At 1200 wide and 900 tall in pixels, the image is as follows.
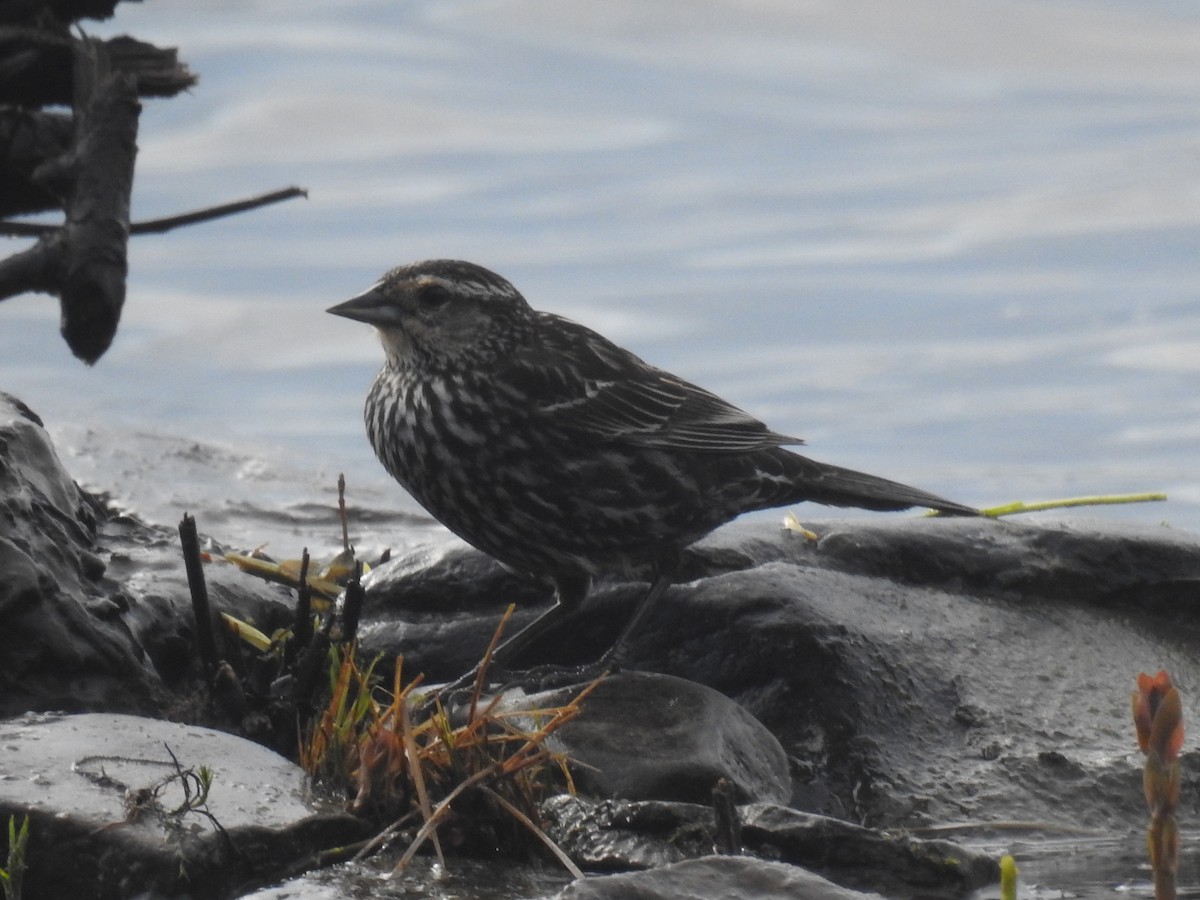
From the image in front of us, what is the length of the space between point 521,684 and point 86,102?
2.84 metres

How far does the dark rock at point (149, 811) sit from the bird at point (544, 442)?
1.63 m

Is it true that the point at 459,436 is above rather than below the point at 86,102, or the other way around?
below

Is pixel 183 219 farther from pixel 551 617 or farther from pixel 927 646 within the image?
pixel 927 646

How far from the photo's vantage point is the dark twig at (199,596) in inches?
192

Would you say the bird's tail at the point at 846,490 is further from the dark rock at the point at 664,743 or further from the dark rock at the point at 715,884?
the dark rock at the point at 715,884

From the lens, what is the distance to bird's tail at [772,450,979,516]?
22.3 ft

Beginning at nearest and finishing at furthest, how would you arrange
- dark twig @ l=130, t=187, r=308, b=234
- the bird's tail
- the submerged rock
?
the submerged rock → dark twig @ l=130, t=187, r=308, b=234 → the bird's tail

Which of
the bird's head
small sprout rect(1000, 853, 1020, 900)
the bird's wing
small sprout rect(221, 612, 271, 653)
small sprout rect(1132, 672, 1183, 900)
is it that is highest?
the bird's head

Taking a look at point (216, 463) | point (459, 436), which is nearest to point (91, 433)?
point (216, 463)

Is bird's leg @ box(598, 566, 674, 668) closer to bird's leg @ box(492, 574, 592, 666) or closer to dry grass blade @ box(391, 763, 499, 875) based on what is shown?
bird's leg @ box(492, 574, 592, 666)

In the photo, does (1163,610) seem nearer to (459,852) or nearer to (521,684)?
(521,684)

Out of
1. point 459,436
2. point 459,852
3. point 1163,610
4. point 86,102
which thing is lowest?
point 459,852

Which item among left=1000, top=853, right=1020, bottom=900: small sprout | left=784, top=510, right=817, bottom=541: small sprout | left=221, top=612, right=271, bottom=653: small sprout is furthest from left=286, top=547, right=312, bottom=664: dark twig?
left=1000, top=853, right=1020, bottom=900: small sprout

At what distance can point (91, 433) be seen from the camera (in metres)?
11.0
